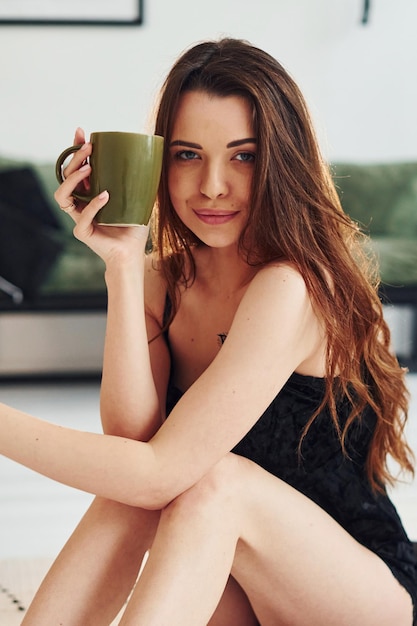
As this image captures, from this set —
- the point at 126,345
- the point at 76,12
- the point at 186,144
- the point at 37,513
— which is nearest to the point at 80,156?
the point at 186,144

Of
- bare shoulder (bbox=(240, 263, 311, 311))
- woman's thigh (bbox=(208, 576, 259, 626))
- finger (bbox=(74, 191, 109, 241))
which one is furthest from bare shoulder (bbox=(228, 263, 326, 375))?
woman's thigh (bbox=(208, 576, 259, 626))

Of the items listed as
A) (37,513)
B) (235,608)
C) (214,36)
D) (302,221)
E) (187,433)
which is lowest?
(37,513)

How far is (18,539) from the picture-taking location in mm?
1965

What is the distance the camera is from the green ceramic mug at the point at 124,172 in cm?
104

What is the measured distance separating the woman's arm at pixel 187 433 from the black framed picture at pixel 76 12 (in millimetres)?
2803

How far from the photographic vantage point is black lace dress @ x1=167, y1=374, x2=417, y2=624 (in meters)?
1.24

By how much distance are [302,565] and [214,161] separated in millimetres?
554

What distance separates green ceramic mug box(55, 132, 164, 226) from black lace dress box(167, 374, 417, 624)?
351 millimetres

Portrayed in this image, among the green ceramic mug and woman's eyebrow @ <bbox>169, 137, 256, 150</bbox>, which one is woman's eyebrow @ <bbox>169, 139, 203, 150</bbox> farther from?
the green ceramic mug

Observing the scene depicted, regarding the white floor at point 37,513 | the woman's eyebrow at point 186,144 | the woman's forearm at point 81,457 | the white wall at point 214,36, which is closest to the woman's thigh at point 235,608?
the woman's forearm at point 81,457

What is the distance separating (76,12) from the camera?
11.8ft

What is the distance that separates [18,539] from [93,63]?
232 cm

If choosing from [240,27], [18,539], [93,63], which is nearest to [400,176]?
[240,27]

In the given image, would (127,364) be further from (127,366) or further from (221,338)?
(221,338)
